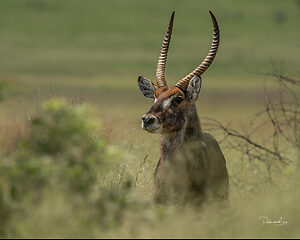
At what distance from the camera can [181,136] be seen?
857 cm

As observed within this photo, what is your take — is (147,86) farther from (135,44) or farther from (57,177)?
(135,44)

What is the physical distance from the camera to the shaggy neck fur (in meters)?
8.55

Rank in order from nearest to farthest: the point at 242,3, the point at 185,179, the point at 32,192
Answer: the point at 32,192 → the point at 185,179 → the point at 242,3

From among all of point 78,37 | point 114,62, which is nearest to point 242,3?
point 78,37

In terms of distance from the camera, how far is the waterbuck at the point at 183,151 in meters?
8.20

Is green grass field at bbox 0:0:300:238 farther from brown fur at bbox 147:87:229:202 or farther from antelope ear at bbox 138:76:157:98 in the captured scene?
antelope ear at bbox 138:76:157:98

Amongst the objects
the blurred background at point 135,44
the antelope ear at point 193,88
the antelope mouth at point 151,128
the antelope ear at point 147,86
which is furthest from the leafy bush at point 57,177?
the blurred background at point 135,44

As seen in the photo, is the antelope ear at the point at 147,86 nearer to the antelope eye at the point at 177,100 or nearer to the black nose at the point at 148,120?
the antelope eye at the point at 177,100

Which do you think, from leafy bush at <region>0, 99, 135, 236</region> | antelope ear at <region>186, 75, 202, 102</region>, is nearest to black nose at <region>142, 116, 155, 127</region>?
antelope ear at <region>186, 75, 202, 102</region>

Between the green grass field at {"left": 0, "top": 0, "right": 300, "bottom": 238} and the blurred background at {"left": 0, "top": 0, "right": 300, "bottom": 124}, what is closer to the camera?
the green grass field at {"left": 0, "top": 0, "right": 300, "bottom": 238}

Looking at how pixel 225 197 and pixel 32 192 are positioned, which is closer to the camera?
pixel 32 192

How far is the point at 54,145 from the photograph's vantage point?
6.13 m

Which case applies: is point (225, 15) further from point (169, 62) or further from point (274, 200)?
point (274, 200)

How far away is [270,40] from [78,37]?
1720cm
